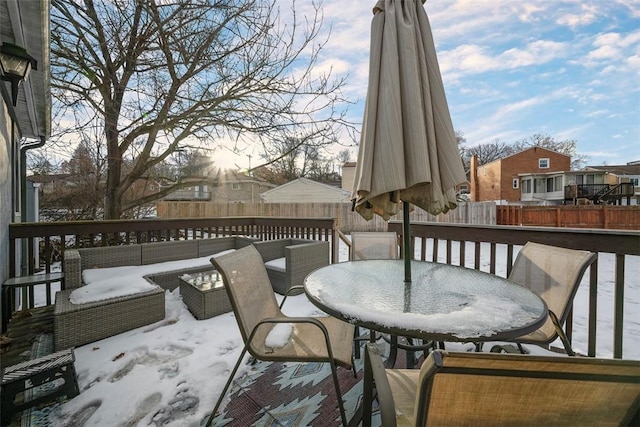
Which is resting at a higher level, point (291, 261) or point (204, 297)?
point (291, 261)

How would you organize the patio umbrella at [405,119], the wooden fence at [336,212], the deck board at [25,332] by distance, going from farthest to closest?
the wooden fence at [336,212] → the deck board at [25,332] → the patio umbrella at [405,119]

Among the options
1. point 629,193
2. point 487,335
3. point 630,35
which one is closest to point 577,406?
point 487,335

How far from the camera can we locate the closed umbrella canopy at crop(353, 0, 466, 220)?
1552mm

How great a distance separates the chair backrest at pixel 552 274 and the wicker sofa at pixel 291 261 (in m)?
2.45

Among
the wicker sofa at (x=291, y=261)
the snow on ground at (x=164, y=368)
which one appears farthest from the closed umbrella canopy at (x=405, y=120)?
the wicker sofa at (x=291, y=261)

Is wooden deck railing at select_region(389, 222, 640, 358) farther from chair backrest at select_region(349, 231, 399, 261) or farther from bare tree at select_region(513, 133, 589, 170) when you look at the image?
bare tree at select_region(513, 133, 589, 170)

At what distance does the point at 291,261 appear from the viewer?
382 cm

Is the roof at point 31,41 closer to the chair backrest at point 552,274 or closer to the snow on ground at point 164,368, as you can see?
the snow on ground at point 164,368

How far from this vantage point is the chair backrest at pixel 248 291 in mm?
1650

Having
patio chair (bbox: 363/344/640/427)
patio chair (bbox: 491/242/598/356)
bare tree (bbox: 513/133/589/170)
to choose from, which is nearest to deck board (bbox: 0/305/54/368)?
patio chair (bbox: 363/344/640/427)

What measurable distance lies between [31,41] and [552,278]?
15.5ft

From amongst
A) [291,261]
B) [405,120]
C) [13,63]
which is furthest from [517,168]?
[13,63]

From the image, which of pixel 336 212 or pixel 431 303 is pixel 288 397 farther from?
pixel 336 212

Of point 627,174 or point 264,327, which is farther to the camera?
point 627,174
